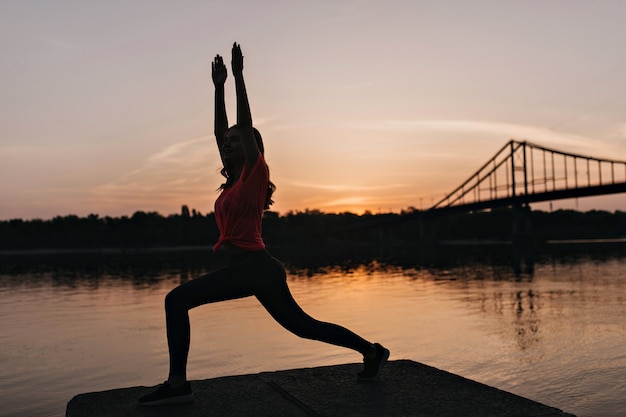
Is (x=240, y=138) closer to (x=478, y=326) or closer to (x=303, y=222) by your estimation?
(x=478, y=326)

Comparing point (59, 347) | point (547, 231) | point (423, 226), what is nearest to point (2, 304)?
point (59, 347)

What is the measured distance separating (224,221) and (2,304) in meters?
19.6

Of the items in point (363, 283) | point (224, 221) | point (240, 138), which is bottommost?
point (363, 283)

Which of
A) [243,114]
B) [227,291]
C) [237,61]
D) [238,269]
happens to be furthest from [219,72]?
[227,291]

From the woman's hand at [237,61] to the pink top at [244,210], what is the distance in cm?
53

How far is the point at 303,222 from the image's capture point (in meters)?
172

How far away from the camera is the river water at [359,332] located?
8.03 meters

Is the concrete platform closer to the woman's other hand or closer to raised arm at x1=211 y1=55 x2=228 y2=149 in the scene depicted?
raised arm at x1=211 y1=55 x2=228 y2=149

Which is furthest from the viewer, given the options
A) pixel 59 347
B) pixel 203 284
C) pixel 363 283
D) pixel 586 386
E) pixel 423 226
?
pixel 423 226

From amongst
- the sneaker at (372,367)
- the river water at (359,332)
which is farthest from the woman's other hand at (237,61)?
the river water at (359,332)

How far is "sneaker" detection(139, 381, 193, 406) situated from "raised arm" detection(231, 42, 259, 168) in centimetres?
142

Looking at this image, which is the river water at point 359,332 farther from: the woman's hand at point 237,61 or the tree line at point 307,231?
the tree line at point 307,231

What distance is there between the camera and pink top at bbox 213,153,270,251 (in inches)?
156

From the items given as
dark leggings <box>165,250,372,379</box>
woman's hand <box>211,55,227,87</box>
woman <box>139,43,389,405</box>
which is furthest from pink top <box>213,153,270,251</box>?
woman's hand <box>211,55,227,87</box>
